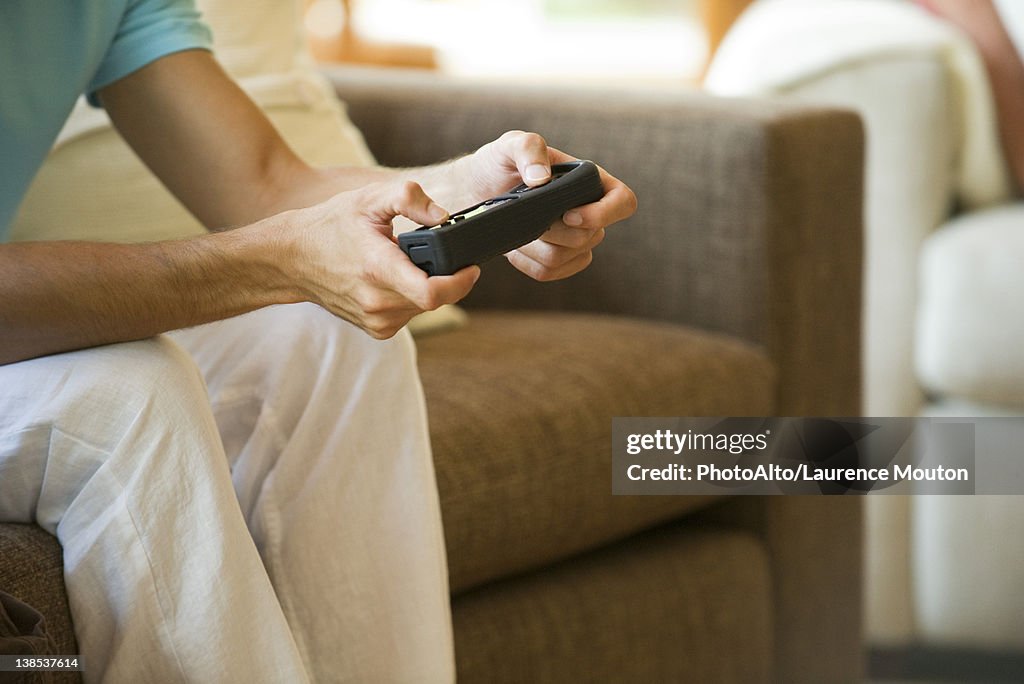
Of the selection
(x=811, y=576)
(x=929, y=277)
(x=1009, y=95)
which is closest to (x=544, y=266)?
(x=811, y=576)

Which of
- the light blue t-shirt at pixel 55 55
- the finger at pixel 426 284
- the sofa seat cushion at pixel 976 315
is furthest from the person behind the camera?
the sofa seat cushion at pixel 976 315

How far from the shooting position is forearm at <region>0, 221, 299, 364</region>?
2.59 ft

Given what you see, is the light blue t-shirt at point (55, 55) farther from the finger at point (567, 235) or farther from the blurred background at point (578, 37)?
the blurred background at point (578, 37)

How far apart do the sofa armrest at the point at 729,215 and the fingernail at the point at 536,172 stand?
1.83ft

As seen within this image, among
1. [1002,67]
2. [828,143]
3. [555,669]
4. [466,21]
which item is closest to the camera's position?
[555,669]

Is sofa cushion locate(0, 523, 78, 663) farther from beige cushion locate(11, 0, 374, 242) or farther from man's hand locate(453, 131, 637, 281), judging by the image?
beige cushion locate(11, 0, 374, 242)

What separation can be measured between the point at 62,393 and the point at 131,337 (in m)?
0.05

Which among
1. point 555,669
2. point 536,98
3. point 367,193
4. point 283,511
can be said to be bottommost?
point 555,669

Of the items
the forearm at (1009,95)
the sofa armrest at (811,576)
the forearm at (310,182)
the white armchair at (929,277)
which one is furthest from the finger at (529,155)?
the forearm at (1009,95)

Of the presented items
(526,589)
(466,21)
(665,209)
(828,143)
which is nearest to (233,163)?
(526,589)

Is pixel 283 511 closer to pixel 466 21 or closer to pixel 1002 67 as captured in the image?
pixel 1002 67

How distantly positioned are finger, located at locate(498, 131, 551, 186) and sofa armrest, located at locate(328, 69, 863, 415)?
1.73 ft

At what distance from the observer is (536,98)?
4.89 feet

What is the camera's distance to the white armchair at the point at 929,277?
58.7 inches
